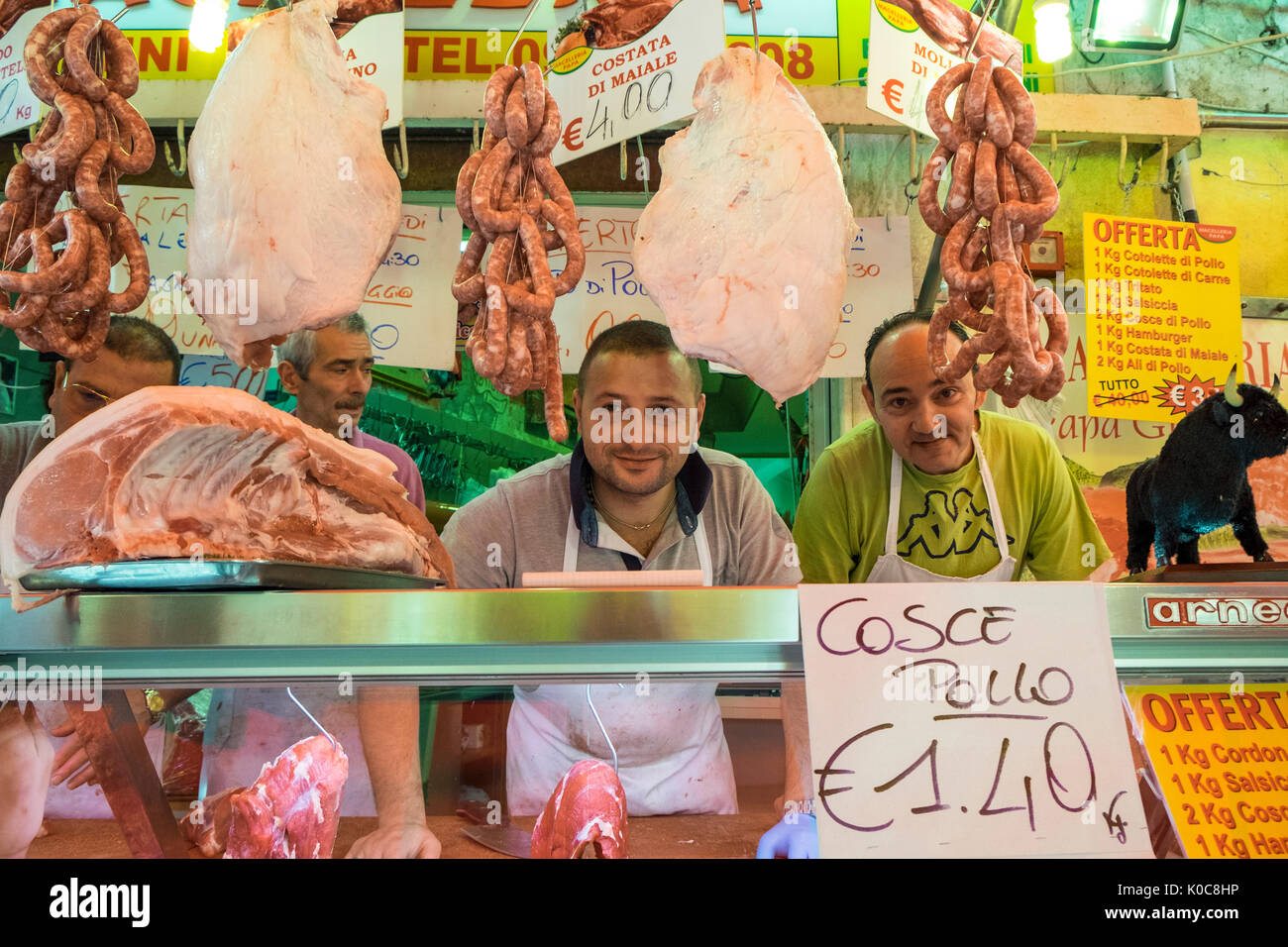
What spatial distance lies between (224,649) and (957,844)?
0.90 m

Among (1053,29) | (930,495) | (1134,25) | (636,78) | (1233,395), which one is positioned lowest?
(930,495)

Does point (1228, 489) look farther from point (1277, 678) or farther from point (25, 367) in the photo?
point (25, 367)

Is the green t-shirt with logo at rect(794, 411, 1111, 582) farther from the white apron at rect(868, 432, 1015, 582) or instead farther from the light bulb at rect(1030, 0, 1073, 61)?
the light bulb at rect(1030, 0, 1073, 61)

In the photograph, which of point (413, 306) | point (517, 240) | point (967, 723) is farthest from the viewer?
point (413, 306)

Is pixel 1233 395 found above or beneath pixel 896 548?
A: above

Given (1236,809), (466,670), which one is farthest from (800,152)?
(1236,809)

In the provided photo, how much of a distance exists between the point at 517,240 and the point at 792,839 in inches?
37.9

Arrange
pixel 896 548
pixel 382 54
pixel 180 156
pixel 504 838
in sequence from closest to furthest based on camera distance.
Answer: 1. pixel 504 838
2. pixel 382 54
3. pixel 896 548
4. pixel 180 156

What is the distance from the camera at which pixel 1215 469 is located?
184cm

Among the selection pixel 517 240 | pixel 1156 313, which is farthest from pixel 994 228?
pixel 1156 313

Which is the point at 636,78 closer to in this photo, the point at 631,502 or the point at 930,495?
the point at 631,502

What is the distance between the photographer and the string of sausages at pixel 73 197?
153 cm

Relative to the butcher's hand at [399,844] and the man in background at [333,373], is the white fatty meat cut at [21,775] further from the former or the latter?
the man in background at [333,373]

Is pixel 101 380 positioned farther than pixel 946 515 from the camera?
No
